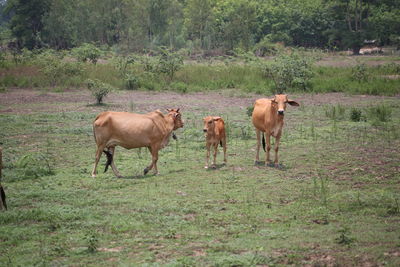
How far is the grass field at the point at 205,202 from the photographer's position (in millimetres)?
6703

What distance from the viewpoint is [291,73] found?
83.9ft

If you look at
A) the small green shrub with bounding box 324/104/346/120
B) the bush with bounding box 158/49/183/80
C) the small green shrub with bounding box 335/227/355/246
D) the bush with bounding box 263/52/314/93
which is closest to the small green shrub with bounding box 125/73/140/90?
the bush with bounding box 158/49/183/80

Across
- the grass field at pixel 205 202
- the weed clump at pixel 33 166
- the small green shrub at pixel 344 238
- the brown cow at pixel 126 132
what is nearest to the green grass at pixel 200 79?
the grass field at pixel 205 202

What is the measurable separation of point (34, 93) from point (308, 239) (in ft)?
65.5

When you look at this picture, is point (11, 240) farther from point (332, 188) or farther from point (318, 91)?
point (318, 91)

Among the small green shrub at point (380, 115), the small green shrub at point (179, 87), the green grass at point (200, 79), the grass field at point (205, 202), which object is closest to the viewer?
the grass field at point (205, 202)

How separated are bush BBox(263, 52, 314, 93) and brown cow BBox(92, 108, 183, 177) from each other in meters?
14.1

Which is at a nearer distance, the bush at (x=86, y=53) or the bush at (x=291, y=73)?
the bush at (x=291, y=73)

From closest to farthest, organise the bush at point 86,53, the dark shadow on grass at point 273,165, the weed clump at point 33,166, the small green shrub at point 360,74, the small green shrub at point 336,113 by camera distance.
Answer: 1. the weed clump at point 33,166
2. the dark shadow on grass at point 273,165
3. the small green shrub at point 336,113
4. the small green shrub at point 360,74
5. the bush at point 86,53

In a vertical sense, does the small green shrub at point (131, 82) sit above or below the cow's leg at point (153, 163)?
below

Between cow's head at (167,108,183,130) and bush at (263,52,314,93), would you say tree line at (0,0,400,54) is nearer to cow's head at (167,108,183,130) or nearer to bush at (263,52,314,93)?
bush at (263,52,314,93)

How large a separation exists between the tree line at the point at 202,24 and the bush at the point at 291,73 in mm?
28711

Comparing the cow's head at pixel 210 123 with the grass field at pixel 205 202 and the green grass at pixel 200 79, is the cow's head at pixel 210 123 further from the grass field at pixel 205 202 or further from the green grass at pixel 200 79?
the green grass at pixel 200 79

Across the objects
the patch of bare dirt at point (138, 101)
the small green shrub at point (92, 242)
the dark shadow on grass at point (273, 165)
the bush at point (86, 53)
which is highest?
the bush at point (86, 53)
